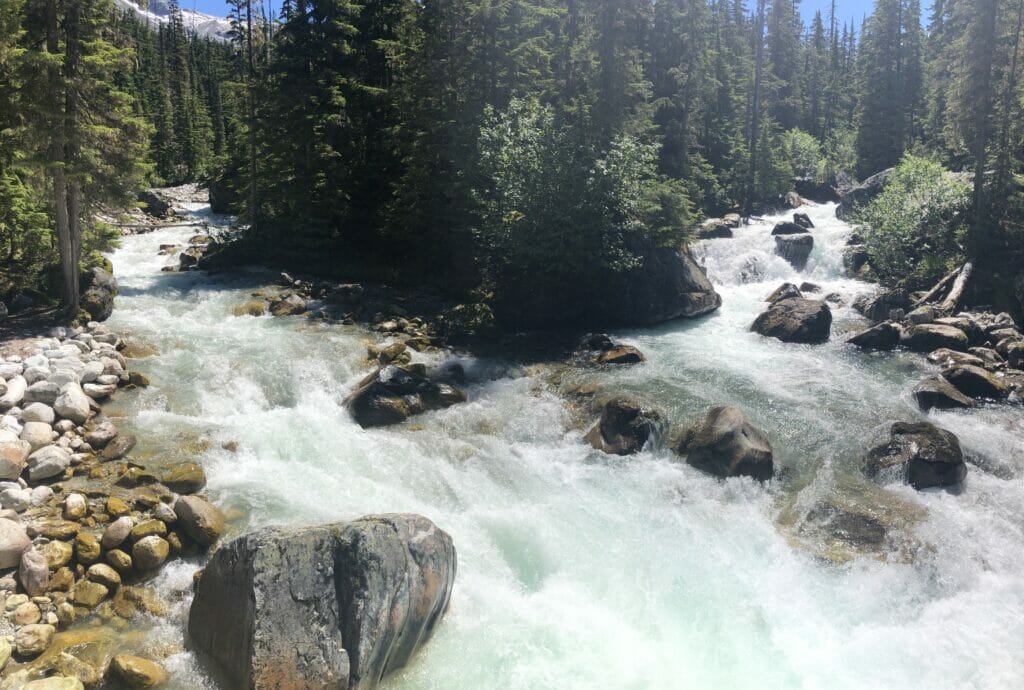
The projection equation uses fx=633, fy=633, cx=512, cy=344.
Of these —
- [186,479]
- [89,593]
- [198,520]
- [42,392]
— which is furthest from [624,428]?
[42,392]

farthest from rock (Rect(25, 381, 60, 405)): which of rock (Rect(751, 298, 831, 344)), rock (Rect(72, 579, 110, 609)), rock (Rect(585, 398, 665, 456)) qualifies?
rock (Rect(751, 298, 831, 344))

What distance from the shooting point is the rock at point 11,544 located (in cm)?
847

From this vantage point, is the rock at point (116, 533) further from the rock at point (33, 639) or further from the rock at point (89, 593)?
the rock at point (33, 639)

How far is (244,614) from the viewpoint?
7.34 m

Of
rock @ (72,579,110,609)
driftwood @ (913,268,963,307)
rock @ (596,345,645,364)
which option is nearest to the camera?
rock @ (72,579,110,609)

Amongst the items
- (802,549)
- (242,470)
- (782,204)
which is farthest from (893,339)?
(782,204)

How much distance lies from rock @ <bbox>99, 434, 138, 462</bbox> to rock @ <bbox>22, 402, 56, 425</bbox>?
1227 mm

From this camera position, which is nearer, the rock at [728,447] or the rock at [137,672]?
the rock at [137,672]

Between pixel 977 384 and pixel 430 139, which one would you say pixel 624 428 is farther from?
pixel 430 139

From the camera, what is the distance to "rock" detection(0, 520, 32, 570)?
27.8 ft

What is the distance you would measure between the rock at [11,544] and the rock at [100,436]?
321cm

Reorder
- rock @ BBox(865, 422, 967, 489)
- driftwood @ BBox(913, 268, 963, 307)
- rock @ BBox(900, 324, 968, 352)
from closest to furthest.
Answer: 1. rock @ BBox(865, 422, 967, 489)
2. rock @ BBox(900, 324, 968, 352)
3. driftwood @ BBox(913, 268, 963, 307)

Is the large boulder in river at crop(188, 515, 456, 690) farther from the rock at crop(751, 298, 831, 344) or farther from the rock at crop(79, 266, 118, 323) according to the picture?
the rock at crop(751, 298, 831, 344)

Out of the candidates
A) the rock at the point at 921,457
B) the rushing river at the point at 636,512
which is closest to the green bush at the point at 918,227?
the rushing river at the point at 636,512
